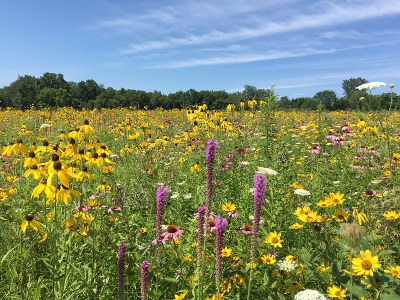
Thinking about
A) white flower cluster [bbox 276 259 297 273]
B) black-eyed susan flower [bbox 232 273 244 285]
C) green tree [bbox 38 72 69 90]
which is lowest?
black-eyed susan flower [bbox 232 273 244 285]

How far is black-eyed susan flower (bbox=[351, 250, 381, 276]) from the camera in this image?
6.30 ft

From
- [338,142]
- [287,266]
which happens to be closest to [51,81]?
[338,142]

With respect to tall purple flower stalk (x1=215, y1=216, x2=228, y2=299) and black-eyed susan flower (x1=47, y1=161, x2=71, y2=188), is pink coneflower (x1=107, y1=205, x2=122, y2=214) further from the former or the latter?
tall purple flower stalk (x1=215, y1=216, x2=228, y2=299)

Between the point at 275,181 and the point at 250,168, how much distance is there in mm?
1299

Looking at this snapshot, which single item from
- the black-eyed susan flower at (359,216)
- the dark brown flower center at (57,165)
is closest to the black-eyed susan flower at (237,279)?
the black-eyed susan flower at (359,216)

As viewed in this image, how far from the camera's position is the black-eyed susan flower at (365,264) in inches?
75.6

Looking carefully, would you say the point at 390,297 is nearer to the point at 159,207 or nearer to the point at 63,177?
the point at 159,207

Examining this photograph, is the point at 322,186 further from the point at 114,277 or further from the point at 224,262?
the point at 114,277

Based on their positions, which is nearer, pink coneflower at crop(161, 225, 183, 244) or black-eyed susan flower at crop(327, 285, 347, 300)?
black-eyed susan flower at crop(327, 285, 347, 300)

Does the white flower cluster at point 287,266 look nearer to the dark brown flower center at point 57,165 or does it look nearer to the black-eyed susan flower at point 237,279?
the black-eyed susan flower at point 237,279

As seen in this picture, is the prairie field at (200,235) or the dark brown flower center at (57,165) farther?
the dark brown flower center at (57,165)

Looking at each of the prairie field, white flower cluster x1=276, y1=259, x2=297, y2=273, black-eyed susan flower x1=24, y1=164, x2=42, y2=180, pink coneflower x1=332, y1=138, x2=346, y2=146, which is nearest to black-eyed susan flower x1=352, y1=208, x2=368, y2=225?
the prairie field

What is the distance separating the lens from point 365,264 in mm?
1955

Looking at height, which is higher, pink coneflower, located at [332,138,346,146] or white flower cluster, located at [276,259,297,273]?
pink coneflower, located at [332,138,346,146]
